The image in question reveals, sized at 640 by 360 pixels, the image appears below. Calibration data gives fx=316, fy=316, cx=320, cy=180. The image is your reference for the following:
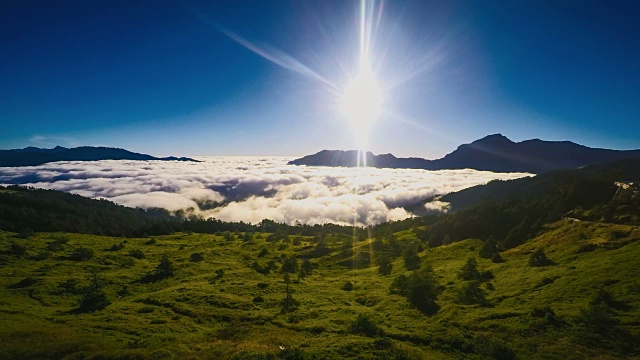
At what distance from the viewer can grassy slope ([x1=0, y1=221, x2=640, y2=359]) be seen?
42969 millimetres

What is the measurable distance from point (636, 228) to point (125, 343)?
106201mm

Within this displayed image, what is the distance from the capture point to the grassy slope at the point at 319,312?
141 ft

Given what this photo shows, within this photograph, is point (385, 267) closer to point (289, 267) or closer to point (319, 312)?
point (289, 267)

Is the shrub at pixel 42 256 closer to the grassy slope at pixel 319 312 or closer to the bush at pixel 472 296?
the grassy slope at pixel 319 312

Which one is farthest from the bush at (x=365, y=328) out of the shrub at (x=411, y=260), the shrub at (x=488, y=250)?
the shrub at (x=488, y=250)

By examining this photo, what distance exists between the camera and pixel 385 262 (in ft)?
367

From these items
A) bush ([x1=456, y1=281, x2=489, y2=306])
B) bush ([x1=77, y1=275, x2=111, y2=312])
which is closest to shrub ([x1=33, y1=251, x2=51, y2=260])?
bush ([x1=77, y1=275, x2=111, y2=312])

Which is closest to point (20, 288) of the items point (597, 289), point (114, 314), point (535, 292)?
point (114, 314)

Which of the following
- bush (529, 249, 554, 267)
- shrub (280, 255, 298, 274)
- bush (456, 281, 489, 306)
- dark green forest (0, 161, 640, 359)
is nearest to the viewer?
dark green forest (0, 161, 640, 359)

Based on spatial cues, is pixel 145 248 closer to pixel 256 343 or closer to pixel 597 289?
pixel 256 343

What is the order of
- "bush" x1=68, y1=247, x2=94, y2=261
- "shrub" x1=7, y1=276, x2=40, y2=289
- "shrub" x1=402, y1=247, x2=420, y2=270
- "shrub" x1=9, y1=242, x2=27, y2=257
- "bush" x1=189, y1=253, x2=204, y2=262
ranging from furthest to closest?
"bush" x1=189, y1=253, x2=204, y2=262 → "bush" x1=68, y1=247, x2=94, y2=261 → "shrub" x1=9, y1=242, x2=27, y2=257 → "shrub" x1=402, y1=247, x2=420, y2=270 → "shrub" x1=7, y1=276, x2=40, y2=289

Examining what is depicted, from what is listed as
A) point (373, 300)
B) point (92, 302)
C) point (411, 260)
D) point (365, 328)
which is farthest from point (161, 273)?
point (411, 260)

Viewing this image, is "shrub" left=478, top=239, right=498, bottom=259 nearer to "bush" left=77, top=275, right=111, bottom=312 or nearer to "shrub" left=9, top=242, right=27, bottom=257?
"bush" left=77, top=275, right=111, bottom=312

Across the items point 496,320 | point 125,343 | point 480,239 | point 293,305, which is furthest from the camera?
point 480,239
